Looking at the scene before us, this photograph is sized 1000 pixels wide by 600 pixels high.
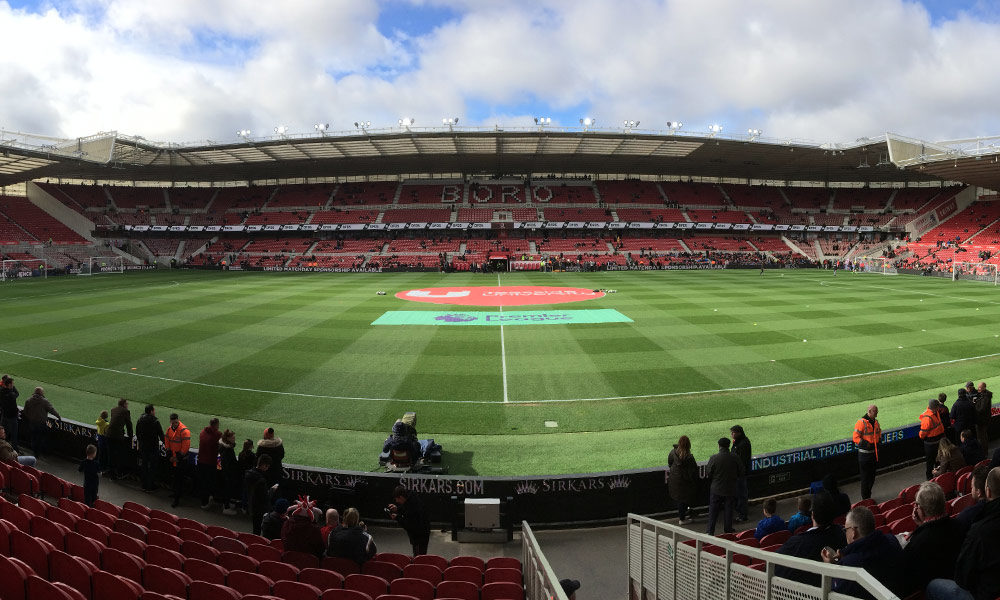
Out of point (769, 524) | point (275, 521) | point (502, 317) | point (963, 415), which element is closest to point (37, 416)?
point (275, 521)

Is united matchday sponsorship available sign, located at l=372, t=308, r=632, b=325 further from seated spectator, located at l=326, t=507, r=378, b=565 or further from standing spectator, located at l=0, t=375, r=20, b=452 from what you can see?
seated spectator, located at l=326, t=507, r=378, b=565

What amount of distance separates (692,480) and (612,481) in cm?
125

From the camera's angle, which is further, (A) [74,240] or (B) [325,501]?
(A) [74,240]

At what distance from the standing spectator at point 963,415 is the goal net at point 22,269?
7095 cm

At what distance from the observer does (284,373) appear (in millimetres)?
17828

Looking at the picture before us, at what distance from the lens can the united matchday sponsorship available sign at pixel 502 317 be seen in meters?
27.0

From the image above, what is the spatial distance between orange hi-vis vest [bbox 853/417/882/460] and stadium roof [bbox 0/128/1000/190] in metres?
50.4

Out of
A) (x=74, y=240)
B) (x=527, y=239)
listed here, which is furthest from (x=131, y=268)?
(x=527, y=239)

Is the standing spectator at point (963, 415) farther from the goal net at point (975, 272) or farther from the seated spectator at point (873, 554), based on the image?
the goal net at point (975, 272)

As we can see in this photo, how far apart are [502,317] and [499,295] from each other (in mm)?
9437

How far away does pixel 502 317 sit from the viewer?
93.9 feet

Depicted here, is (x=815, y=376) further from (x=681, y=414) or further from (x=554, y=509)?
(x=554, y=509)

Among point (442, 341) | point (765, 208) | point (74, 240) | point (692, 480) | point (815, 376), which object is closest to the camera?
point (692, 480)

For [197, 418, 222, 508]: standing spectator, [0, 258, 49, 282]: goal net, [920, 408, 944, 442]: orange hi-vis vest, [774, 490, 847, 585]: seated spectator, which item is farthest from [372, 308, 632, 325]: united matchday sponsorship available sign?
[0, 258, 49, 282]: goal net
